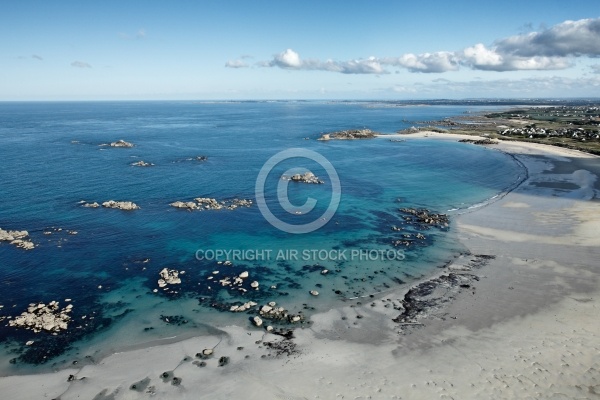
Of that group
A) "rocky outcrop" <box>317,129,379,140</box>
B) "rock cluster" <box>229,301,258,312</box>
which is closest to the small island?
"rock cluster" <box>229,301,258,312</box>

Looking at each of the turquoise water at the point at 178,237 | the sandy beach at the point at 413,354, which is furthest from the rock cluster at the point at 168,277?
the sandy beach at the point at 413,354

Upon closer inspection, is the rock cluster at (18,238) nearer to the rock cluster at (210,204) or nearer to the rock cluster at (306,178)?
the rock cluster at (210,204)

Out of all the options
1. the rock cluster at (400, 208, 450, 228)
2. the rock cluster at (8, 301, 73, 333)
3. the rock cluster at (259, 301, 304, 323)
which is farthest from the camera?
the rock cluster at (400, 208, 450, 228)

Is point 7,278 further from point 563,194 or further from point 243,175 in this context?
point 563,194

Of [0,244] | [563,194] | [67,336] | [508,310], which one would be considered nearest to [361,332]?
[508,310]

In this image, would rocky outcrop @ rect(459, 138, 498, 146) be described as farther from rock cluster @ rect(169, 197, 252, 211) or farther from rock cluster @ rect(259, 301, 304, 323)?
rock cluster @ rect(259, 301, 304, 323)

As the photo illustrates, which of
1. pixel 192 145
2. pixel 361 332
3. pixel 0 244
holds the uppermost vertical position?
pixel 192 145
